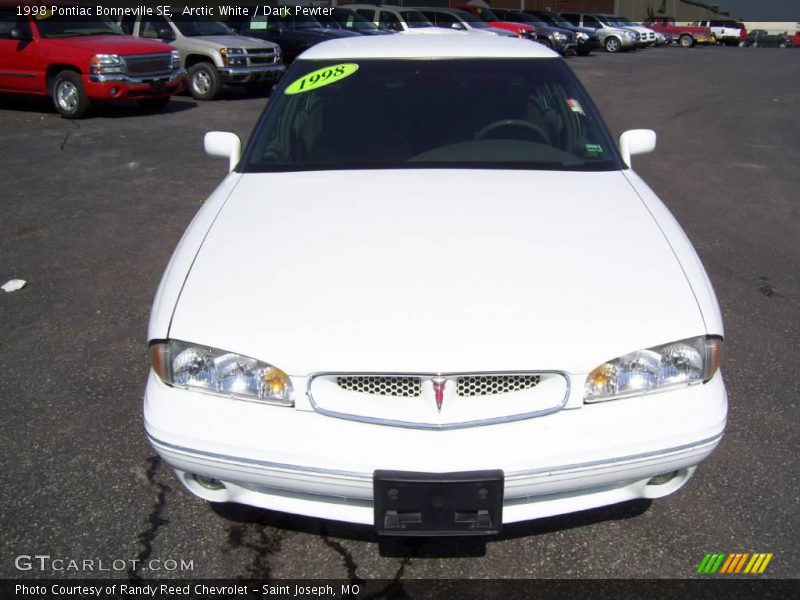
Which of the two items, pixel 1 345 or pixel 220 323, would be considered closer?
pixel 220 323

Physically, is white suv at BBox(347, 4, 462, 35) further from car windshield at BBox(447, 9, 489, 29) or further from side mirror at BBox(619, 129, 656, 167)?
side mirror at BBox(619, 129, 656, 167)

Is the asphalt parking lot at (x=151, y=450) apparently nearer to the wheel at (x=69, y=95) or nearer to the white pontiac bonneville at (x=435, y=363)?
the white pontiac bonneville at (x=435, y=363)

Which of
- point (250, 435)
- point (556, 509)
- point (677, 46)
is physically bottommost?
point (677, 46)

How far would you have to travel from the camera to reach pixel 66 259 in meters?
5.73

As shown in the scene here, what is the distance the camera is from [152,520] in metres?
2.88

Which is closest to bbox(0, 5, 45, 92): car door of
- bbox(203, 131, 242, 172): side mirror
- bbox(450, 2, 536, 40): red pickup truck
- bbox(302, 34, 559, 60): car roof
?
bbox(302, 34, 559, 60): car roof

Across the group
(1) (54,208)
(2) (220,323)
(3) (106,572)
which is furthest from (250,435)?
(1) (54,208)

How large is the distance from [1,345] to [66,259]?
60.0 inches

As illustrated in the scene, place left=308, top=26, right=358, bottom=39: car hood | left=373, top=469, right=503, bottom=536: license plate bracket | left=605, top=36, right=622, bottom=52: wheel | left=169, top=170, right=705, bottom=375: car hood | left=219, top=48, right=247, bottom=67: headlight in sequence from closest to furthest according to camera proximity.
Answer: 1. left=373, top=469, right=503, bottom=536: license plate bracket
2. left=169, top=170, right=705, bottom=375: car hood
3. left=219, top=48, right=247, bottom=67: headlight
4. left=308, top=26, right=358, bottom=39: car hood
5. left=605, top=36, right=622, bottom=52: wheel

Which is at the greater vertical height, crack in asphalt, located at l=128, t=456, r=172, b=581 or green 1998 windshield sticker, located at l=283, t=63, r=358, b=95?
green 1998 windshield sticker, located at l=283, t=63, r=358, b=95

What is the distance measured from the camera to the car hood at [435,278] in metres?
2.35

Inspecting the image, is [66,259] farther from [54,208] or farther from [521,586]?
[521,586]

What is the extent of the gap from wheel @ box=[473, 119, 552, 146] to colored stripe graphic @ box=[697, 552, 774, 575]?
1.97 meters

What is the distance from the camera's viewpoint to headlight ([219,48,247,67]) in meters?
13.7
